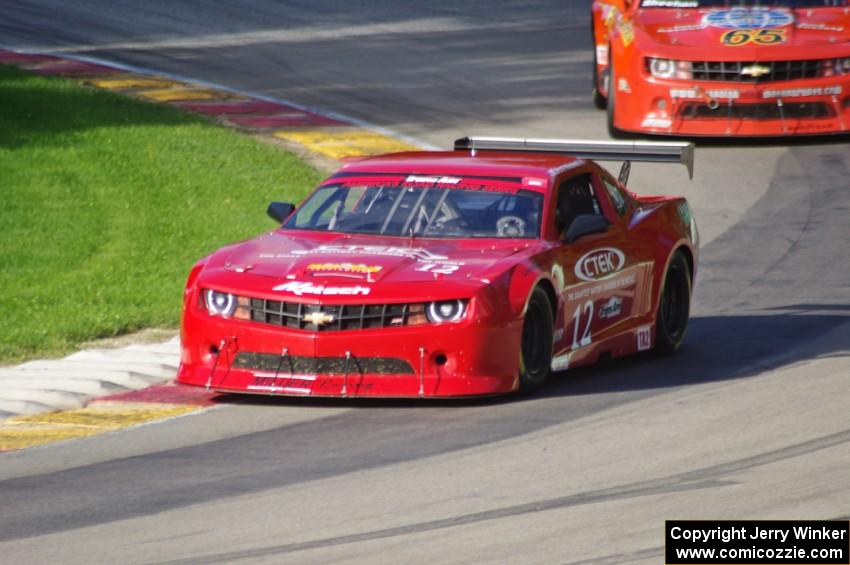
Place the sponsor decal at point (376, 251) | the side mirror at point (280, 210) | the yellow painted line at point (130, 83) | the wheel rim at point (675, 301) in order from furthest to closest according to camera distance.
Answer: the yellow painted line at point (130, 83) < the wheel rim at point (675, 301) < the side mirror at point (280, 210) < the sponsor decal at point (376, 251)

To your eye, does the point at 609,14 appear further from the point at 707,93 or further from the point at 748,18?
the point at 707,93

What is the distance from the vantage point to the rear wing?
11805 mm

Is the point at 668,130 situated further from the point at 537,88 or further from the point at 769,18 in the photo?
the point at 537,88

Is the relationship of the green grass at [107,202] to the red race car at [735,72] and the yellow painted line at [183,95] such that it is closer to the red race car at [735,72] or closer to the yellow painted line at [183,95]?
the yellow painted line at [183,95]

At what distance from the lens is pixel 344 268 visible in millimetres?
10133

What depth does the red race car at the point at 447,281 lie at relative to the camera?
9.90 m

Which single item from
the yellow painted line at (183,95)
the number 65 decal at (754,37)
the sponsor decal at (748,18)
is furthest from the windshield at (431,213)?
the yellow painted line at (183,95)

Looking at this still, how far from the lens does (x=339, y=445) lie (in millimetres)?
9203

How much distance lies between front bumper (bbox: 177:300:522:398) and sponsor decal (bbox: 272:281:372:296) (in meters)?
0.20

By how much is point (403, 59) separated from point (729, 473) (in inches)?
701

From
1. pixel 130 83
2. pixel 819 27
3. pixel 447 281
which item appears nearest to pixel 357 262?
pixel 447 281

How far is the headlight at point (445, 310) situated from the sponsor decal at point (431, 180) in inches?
54.8

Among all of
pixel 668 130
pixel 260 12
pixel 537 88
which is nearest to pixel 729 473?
pixel 668 130

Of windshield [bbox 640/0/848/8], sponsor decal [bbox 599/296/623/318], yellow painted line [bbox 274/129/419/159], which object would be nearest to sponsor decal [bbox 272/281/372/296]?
sponsor decal [bbox 599/296/623/318]
